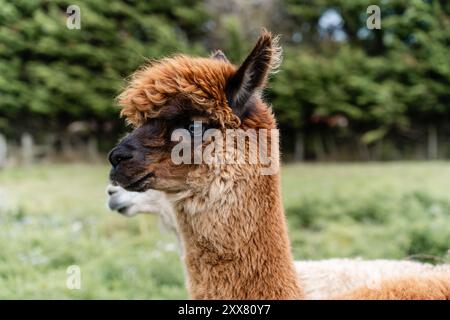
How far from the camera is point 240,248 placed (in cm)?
231

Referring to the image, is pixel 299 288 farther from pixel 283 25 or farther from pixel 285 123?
pixel 283 25

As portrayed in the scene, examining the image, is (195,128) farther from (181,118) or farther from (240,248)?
(240,248)

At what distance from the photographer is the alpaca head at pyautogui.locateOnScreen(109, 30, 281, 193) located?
231 cm

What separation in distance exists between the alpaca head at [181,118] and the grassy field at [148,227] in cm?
191

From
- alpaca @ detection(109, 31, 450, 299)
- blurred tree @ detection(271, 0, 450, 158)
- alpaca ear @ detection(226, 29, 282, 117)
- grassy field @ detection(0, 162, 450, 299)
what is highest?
blurred tree @ detection(271, 0, 450, 158)

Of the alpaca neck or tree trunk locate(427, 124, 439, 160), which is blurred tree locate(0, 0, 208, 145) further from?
the alpaca neck

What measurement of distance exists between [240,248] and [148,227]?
569 centimetres

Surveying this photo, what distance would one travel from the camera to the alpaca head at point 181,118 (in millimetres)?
2311

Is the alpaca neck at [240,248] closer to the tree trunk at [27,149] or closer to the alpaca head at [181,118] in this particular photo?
the alpaca head at [181,118]

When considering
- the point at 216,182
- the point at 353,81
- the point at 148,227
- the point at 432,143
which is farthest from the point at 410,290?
the point at 353,81

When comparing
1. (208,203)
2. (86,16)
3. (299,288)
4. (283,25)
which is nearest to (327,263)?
(299,288)

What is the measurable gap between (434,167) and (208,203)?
7.78m

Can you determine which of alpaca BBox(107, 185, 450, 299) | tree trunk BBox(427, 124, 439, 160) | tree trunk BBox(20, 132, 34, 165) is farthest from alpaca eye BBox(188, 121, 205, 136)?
tree trunk BBox(20, 132, 34, 165)

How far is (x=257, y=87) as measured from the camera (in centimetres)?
233
